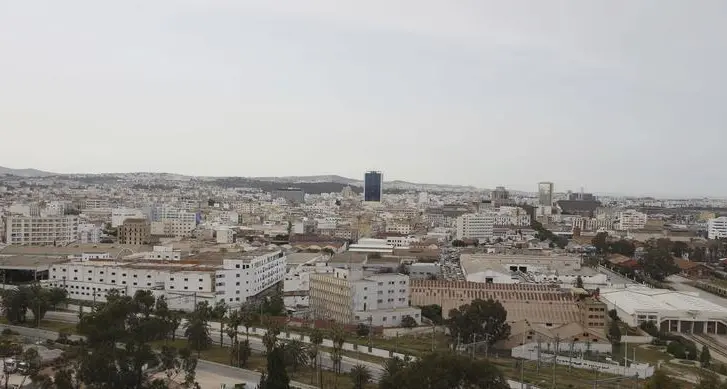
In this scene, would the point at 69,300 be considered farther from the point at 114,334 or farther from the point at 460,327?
the point at 460,327

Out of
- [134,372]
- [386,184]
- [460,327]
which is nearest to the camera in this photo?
[134,372]

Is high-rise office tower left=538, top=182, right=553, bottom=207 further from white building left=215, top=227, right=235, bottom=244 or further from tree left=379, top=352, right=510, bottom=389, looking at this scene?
tree left=379, top=352, right=510, bottom=389

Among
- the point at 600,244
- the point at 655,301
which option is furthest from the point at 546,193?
the point at 655,301

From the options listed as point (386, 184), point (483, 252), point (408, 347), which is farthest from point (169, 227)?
point (386, 184)

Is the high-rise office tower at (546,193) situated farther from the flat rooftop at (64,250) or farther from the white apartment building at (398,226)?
the flat rooftop at (64,250)

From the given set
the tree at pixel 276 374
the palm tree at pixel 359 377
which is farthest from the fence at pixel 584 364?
the tree at pixel 276 374

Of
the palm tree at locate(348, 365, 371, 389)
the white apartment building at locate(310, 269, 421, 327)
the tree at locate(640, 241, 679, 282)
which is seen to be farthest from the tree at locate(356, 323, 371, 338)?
the tree at locate(640, 241, 679, 282)
